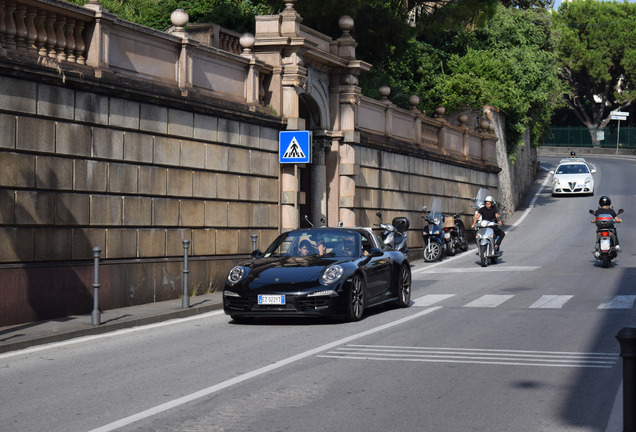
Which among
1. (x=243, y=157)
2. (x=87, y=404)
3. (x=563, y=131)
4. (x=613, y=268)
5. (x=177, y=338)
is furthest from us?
(x=563, y=131)

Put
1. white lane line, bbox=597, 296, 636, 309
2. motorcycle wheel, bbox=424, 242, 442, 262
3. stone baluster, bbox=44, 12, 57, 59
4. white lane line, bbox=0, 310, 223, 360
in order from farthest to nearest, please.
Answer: motorcycle wheel, bbox=424, 242, 442, 262 → white lane line, bbox=597, 296, 636, 309 → stone baluster, bbox=44, 12, 57, 59 → white lane line, bbox=0, 310, 223, 360

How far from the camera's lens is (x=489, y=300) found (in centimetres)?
1642

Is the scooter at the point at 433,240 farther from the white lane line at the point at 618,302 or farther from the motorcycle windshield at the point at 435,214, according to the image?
the white lane line at the point at 618,302

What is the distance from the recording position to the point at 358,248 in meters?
14.3

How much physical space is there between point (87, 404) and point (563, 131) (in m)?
85.8

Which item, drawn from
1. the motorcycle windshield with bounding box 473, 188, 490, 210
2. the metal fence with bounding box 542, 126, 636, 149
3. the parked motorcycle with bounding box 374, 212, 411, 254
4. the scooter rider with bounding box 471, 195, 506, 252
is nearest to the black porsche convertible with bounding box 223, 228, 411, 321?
the parked motorcycle with bounding box 374, 212, 411, 254

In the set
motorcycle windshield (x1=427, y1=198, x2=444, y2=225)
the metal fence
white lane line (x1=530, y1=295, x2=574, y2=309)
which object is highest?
the metal fence

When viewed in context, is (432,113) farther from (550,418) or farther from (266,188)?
(550,418)

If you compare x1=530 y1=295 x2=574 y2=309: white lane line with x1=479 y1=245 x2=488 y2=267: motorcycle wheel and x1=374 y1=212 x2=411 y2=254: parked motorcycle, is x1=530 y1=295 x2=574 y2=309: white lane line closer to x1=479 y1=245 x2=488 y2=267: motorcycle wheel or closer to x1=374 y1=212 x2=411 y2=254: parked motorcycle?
x1=374 y1=212 x2=411 y2=254: parked motorcycle

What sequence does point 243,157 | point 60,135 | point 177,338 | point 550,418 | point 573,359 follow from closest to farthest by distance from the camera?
point 550,418 < point 573,359 < point 177,338 < point 60,135 < point 243,157

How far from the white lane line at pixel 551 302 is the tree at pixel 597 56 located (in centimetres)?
6628

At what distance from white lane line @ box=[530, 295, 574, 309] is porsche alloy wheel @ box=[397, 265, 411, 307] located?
6.75 ft

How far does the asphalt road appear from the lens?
699 centimetres

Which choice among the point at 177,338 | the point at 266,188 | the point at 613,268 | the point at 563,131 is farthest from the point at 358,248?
the point at 563,131
